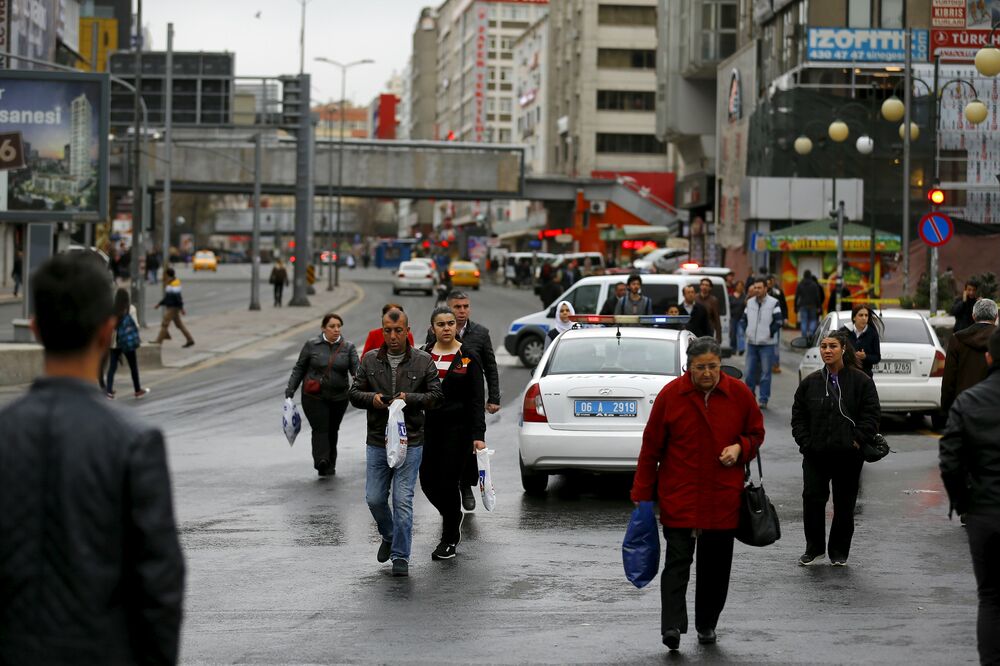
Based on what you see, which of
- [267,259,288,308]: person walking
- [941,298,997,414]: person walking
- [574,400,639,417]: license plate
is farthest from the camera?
[267,259,288,308]: person walking

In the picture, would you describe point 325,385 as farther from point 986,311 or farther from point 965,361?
point 986,311

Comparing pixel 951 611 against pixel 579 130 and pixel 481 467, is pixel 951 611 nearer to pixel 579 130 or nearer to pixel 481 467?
pixel 481 467

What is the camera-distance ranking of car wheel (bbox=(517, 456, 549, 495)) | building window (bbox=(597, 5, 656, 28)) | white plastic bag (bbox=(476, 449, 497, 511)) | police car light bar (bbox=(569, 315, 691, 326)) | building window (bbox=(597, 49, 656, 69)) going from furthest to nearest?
building window (bbox=(597, 49, 656, 69)), building window (bbox=(597, 5, 656, 28)), police car light bar (bbox=(569, 315, 691, 326)), car wheel (bbox=(517, 456, 549, 495)), white plastic bag (bbox=(476, 449, 497, 511))

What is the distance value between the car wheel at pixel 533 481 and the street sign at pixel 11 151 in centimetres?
1788

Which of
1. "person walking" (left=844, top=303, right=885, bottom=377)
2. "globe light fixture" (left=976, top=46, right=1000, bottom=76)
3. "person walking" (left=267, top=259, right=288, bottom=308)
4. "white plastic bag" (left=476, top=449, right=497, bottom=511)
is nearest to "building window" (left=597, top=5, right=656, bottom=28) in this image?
"person walking" (left=267, top=259, right=288, bottom=308)

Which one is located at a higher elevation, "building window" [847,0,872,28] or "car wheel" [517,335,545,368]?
"building window" [847,0,872,28]

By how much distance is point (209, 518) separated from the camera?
12.1 meters

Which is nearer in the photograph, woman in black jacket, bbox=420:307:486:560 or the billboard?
woman in black jacket, bbox=420:307:486:560

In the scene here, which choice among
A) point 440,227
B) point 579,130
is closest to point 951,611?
point 579,130

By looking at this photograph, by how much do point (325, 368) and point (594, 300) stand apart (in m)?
13.3

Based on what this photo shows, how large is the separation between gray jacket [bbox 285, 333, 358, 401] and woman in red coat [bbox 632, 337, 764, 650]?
303 inches

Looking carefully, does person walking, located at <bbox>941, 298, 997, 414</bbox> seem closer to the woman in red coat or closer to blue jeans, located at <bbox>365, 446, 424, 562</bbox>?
blue jeans, located at <bbox>365, 446, 424, 562</bbox>

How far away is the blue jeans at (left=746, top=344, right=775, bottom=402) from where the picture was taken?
873 inches

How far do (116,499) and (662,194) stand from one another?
9765 cm
